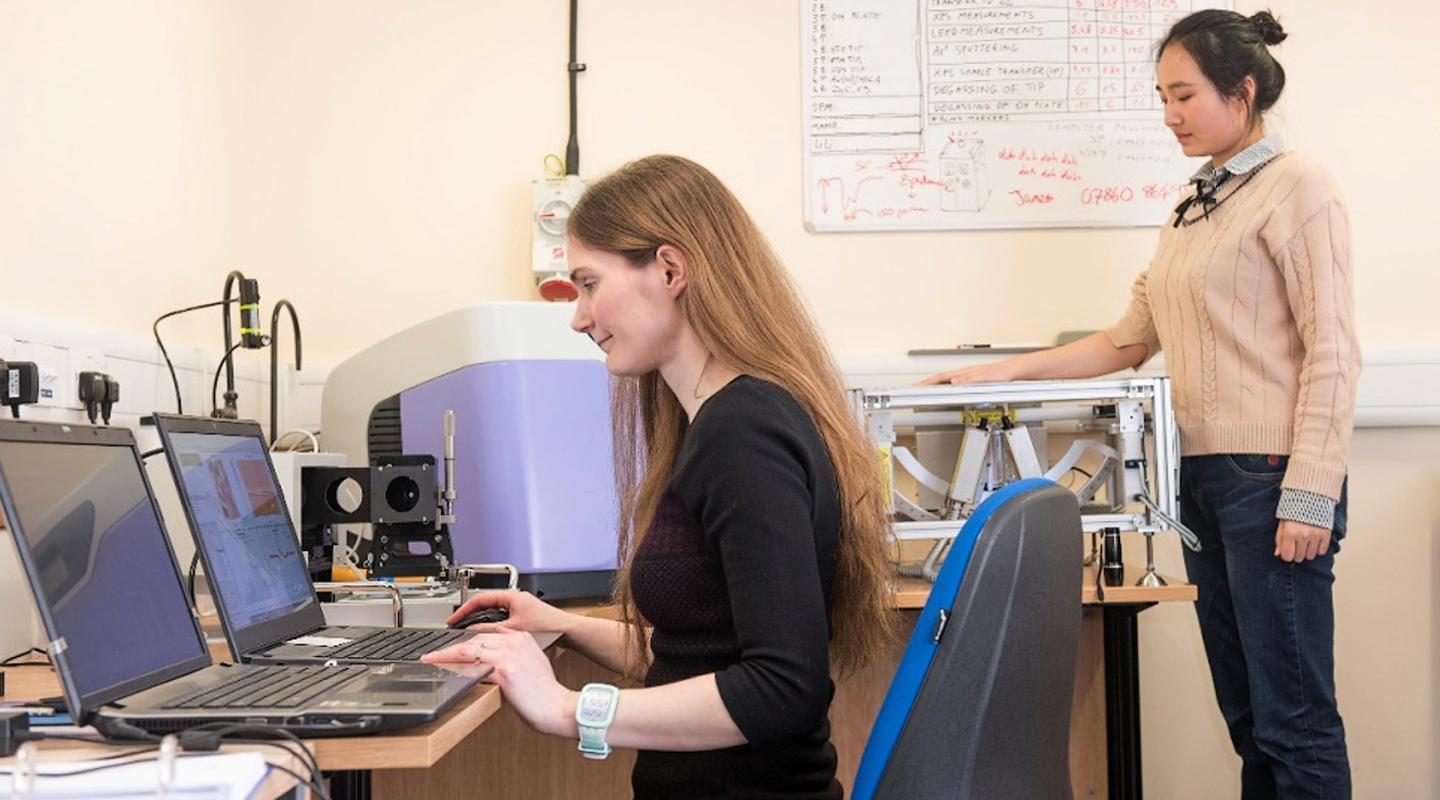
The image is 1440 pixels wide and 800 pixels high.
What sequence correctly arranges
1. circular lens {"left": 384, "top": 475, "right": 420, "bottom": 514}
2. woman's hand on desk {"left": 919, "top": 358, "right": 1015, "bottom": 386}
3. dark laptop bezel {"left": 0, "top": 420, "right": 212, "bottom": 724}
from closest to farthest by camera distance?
1. dark laptop bezel {"left": 0, "top": 420, "right": 212, "bottom": 724}
2. circular lens {"left": 384, "top": 475, "right": 420, "bottom": 514}
3. woman's hand on desk {"left": 919, "top": 358, "right": 1015, "bottom": 386}

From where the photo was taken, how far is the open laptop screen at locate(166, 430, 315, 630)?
4.29 ft

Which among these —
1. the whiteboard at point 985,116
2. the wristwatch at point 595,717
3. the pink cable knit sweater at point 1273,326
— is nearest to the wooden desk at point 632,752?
the pink cable knit sweater at point 1273,326

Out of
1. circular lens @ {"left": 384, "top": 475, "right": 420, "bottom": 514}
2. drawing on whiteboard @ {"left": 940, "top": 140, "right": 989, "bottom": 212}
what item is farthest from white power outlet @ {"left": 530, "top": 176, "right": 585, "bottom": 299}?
circular lens @ {"left": 384, "top": 475, "right": 420, "bottom": 514}

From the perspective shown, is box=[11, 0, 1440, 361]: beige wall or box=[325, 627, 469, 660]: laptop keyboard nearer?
box=[325, 627, 469, 660]: laptop keyboard

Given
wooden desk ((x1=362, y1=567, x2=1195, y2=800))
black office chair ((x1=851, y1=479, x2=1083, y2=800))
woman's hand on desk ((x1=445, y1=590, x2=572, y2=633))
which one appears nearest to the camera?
black office chair ((x1=851, y1=479, x2=1083, y2=800))

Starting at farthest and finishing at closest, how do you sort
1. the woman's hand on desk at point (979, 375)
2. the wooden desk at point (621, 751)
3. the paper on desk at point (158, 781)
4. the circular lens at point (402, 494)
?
the woman's hand on desk at point (979, 375), the wooden desk at point (621, 751), the circular lens at point (402, 494), the paper on desk at point (158, 781)

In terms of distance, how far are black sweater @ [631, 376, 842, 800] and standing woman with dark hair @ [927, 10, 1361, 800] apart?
113 centimetres

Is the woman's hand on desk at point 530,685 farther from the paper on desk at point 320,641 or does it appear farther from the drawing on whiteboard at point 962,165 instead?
the drawing on whiteboard at point 962,165

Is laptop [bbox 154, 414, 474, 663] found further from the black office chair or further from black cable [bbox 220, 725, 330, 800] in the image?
the black office chair

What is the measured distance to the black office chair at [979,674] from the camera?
3.55 feet

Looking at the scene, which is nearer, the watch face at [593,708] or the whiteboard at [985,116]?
the watch face at [593,708]

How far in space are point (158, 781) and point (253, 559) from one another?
60cm

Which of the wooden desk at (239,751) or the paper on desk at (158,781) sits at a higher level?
the paper on desk at (158,781)

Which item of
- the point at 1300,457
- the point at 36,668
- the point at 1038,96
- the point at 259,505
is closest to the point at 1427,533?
the point at 1300,457
